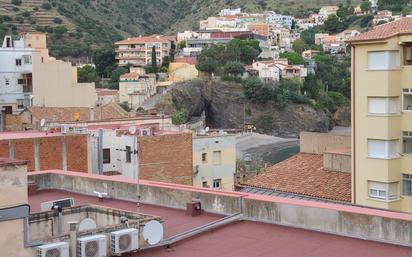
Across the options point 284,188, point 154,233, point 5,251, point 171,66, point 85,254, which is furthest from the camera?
point 171,66

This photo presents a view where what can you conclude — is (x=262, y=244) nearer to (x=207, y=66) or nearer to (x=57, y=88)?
(x=57, y=88)

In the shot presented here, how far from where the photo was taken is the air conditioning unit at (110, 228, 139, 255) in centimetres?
1034

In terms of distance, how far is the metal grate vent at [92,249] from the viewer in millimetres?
9959

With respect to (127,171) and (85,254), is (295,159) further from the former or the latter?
(85,254)

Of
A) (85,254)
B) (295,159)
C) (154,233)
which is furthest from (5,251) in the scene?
(295,159)

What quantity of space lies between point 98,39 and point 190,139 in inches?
4623

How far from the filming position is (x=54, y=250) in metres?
9.58

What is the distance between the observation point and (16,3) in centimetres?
14538

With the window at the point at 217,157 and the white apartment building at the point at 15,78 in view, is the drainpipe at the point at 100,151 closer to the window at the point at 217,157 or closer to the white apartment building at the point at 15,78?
the window at the point at 217,157

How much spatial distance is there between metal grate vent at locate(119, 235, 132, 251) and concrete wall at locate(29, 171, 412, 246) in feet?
9.56

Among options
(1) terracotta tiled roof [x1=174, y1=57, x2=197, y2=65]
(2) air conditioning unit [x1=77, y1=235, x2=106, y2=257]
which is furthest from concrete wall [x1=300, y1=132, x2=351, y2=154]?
(1) terracotta tiled roof [x1=174, y1=57, x2=197, y2=65]

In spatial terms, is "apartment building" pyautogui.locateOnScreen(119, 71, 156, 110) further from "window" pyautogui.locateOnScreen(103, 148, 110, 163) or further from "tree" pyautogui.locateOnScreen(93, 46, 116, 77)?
"window" pyautogui.locateOnScreen(103, 148, 110, 163)

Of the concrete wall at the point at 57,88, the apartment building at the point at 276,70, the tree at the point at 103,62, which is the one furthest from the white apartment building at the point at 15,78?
the apartment building at the point at 276,70

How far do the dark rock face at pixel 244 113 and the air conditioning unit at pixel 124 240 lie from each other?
339 feet
